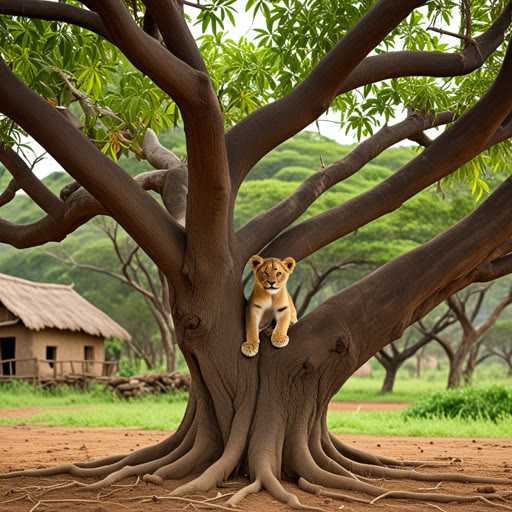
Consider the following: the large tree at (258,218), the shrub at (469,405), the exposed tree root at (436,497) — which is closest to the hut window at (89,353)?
the shrub at (469,405)

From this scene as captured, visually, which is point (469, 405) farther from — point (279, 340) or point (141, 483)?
point (141, 483)

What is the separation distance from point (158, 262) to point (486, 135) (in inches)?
107

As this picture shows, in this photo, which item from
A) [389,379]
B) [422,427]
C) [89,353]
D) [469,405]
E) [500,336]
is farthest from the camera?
[500,336]

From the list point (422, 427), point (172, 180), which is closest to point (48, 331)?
point (422, 427)

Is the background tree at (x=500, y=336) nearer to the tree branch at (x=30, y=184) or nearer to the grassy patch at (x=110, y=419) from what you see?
the grassy patch at (x=110, y=419)

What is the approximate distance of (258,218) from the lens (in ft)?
18.6

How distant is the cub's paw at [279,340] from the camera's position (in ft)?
16.5

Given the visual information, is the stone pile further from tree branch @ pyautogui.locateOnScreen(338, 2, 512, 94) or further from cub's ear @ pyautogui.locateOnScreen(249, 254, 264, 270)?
tree branch @ pyautogui.locateOnScreen(338, 2, 512, 94)

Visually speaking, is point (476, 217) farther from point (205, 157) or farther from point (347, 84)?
point (205, 157)

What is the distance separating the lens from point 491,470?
6.05 meters

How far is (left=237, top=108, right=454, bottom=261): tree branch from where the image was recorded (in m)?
5.57

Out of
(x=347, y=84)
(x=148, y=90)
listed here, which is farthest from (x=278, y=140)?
(x=148, y=90)

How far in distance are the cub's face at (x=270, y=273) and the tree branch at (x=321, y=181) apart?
0.34 m

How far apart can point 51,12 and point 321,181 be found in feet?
8.98
